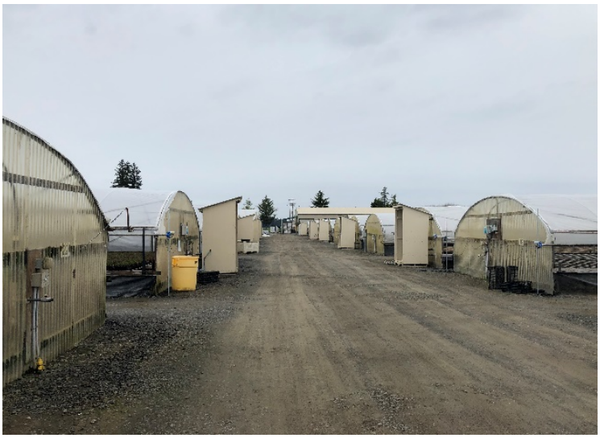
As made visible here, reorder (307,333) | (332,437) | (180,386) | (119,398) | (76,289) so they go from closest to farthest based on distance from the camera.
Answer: (332,437) < (119,398) < (180,386) < (76,289) < (307,333)

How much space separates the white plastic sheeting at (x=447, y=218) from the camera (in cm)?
2358

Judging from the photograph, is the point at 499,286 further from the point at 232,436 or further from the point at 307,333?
the point at 232,436

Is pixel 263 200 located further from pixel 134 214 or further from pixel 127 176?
pixel 134 214

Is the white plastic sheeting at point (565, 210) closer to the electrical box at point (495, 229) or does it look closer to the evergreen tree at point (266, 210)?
the electrical box at point (495, 229)

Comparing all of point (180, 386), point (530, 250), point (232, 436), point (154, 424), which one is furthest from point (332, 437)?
point (530, 250)

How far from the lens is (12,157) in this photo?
20.2 feet

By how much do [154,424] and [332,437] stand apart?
1.71 meters

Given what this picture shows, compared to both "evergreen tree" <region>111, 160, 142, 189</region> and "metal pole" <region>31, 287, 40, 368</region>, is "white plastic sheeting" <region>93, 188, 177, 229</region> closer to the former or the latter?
"metal pole" <region>31, 287, 40, 368</region>

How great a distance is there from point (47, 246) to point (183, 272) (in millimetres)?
8118

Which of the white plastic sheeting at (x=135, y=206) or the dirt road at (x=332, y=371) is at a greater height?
the white plastic sheeting at (x=135, y=206)

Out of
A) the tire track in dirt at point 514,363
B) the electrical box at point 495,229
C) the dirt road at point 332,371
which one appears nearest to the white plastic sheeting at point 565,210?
the electrical box at point 495,229

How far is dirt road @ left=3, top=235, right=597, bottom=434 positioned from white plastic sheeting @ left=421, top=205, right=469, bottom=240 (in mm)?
11002

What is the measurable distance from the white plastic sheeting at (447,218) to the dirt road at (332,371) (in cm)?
1100

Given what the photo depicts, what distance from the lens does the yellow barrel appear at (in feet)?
49.0
